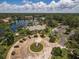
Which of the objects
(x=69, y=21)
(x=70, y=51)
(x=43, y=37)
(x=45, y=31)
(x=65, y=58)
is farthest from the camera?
(x=69, y=21)

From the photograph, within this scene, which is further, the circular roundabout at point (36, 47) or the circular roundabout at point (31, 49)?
the circular roundabout at point (36, 47)

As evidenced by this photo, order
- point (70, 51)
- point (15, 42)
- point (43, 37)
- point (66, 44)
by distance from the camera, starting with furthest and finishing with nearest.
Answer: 1. point (43, 37)
2. point (15, 42)
3. point (66, 44)
4. point (70, 51)

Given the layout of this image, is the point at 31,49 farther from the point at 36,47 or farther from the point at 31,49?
the point at 36,47

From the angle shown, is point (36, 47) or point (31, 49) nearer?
point (31, 49)

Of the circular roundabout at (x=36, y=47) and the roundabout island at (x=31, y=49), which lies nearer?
the roundabout island at (x=31, y=49)

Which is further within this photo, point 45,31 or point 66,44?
point 45,31

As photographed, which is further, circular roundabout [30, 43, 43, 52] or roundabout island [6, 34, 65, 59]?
circular roundabout [30, 43, 43, 52]

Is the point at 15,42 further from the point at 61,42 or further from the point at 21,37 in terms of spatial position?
the point at 61,42

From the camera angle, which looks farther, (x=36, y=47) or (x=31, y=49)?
(x=36, y=47)

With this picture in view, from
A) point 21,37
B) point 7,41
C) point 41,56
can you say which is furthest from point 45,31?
point 41,56

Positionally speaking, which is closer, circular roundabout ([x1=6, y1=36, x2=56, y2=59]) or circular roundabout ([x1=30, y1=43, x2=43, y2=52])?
circular roundabout ([x1=6, y1=36, x2=56, y2=59])

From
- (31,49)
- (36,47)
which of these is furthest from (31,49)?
→ (36,47)
